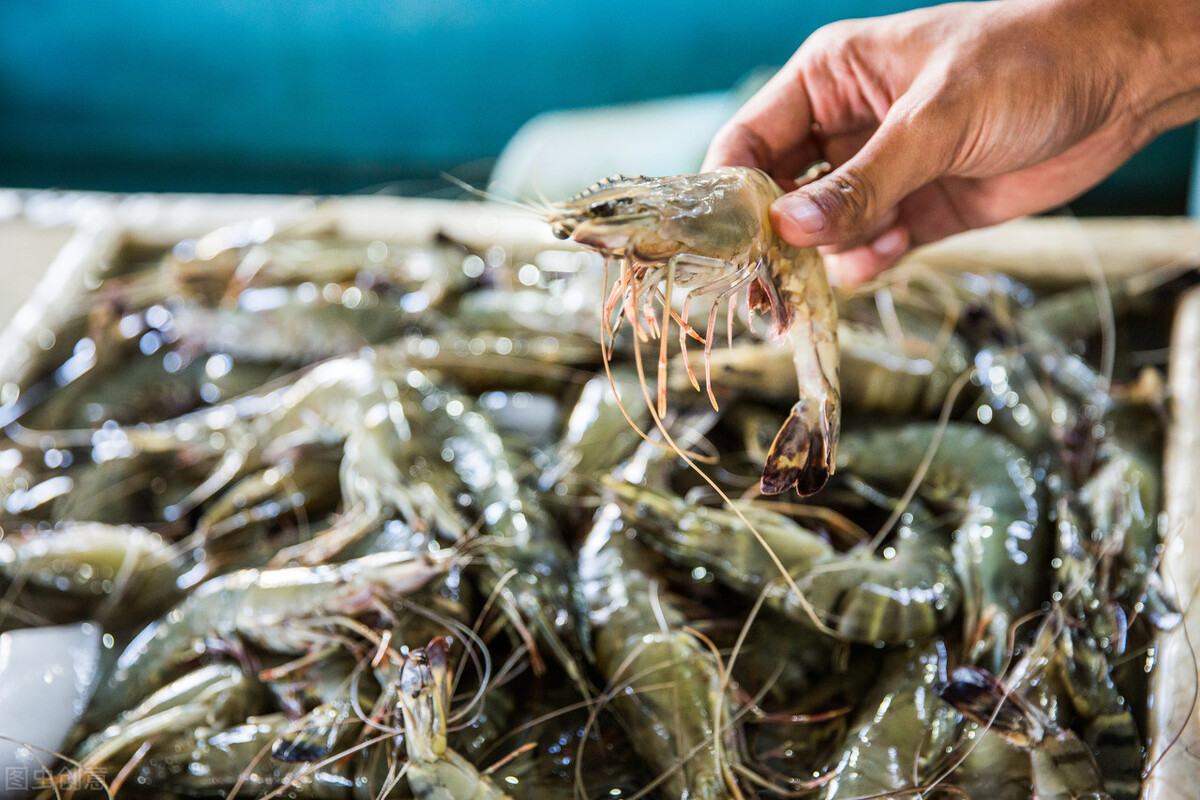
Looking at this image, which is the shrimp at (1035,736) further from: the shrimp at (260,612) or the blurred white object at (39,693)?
the blurred white object at (39,693)

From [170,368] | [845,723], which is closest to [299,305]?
[170,368]

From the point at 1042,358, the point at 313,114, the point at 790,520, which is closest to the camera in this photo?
the point at 790,520

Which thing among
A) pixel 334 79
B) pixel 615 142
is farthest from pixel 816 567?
pixel 334 79

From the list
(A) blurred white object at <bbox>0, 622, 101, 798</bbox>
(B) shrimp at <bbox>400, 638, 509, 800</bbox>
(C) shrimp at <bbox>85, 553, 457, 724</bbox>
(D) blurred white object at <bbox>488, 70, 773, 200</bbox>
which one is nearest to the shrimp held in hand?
(B) shrimp at <bbox>400, 638, 509, 800</bbox>

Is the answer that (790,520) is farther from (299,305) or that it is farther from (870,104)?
(299,305)

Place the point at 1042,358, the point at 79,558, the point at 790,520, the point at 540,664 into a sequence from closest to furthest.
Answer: the point at 540,664 < the point at 790,520 < the point at 79,558 < the point at 1042,358

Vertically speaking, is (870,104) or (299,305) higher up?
(870,104)
